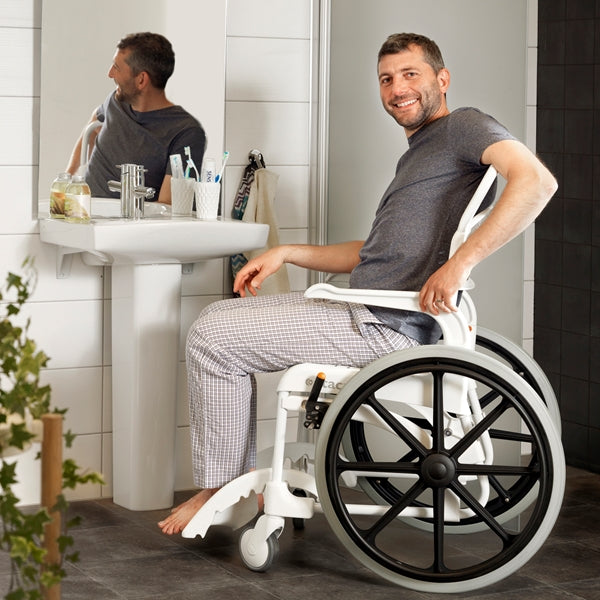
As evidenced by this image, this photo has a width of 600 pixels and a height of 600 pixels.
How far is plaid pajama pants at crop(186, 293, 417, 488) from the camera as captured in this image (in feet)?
8.70

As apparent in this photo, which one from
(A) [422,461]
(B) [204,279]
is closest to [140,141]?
(B) [204,279]

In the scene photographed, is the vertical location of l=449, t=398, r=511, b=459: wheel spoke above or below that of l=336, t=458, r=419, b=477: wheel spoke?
above

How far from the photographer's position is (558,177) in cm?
372

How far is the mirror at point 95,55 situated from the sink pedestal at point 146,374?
1.25 feet

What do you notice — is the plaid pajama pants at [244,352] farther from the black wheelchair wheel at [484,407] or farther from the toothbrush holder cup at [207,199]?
the toothbrush holder cup at [207,199]

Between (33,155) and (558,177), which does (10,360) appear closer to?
(33,155)

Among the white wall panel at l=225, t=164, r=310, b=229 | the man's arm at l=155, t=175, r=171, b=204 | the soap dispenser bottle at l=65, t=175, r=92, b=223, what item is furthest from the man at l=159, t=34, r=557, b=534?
the white wall panel at l=225, t=164, r=310, b=229

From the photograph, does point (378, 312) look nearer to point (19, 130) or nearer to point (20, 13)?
point (19, 130)

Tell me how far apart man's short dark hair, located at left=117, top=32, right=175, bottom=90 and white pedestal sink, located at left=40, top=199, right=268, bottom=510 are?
372 millimetres

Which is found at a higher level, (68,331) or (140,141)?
(140,141)

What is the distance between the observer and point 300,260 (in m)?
2.98

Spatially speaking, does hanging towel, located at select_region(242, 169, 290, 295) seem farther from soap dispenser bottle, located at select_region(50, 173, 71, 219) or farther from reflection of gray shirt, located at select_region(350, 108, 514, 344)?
reflection of gray shirt, located at select_region(350, 108, 514, 344)

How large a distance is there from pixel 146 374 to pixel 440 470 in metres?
1.01

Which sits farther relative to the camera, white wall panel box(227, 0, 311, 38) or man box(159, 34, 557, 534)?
white wall panel box(227, 0, 311, 38)
